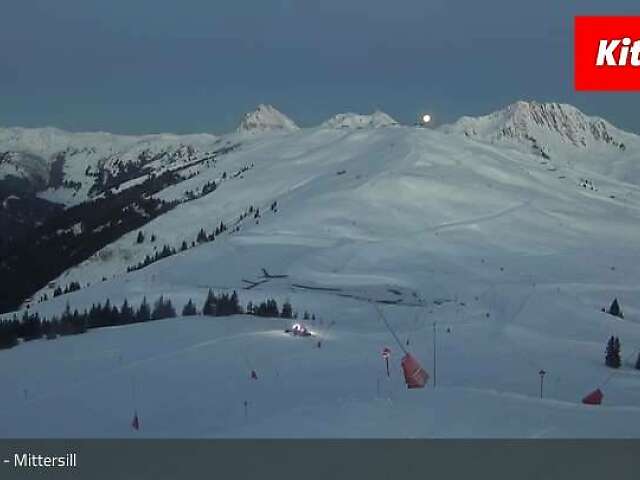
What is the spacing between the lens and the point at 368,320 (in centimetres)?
5694

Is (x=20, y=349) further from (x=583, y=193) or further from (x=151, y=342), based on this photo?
(x=583, y=193)

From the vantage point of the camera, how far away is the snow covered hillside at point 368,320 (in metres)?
15.0

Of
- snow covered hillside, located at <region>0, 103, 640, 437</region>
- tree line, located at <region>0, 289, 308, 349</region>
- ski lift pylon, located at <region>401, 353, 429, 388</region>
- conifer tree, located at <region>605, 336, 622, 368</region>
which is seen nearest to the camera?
snow covered hillside, located at <region>0, 103, 640, 437</region>

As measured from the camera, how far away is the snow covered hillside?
1503cm

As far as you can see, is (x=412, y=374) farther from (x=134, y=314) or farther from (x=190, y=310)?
(x=134, y=314)

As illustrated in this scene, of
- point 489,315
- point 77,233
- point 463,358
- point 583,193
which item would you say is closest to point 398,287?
point 489,315

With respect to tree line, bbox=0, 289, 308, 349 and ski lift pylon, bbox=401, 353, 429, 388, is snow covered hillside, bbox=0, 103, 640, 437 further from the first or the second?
tree line, bbox=0, 289, 308, 349

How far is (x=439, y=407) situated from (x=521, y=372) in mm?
16777
